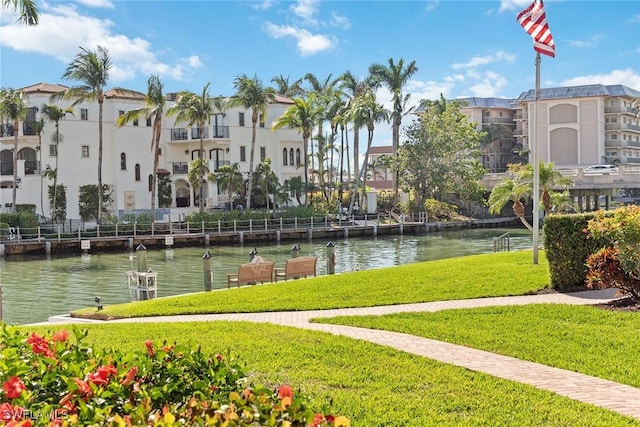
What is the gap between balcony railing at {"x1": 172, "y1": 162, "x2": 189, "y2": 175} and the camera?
215 ft

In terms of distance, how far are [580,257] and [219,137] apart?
52.1 metres

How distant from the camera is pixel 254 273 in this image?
22.0 metres

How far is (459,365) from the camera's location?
352 inches

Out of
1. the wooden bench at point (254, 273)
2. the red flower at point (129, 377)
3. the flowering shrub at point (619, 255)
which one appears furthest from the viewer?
the wooden bench at point (254, 273)

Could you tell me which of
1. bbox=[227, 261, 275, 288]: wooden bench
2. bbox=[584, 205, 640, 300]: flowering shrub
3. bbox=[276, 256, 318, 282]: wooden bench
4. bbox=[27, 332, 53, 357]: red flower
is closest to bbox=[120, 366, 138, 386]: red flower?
bbox=[27, 332, 53, 357]: red flower

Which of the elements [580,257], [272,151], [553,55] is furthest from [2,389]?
[272,151]

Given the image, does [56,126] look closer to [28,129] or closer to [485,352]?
[28,129]

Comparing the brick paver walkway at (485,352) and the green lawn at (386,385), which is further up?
the green lawn at (386,385)

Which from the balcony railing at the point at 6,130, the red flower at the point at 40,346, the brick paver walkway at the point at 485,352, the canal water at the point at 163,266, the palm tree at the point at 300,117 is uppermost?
the palm tree at the point at 300,117

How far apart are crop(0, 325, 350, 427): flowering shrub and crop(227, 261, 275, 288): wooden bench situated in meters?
15.5

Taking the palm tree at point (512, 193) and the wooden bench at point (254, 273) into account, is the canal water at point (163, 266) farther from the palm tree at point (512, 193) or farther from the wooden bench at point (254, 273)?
the palm tree at point (512, 193)

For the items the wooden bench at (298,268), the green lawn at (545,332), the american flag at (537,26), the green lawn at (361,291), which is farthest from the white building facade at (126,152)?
the green lawn at (545,332)

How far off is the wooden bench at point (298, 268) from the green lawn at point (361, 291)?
2840mm

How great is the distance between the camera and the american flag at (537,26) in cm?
1795
